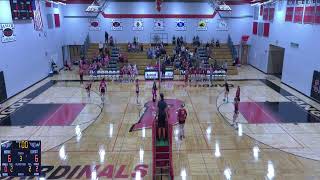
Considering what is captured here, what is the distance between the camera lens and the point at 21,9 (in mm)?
22594

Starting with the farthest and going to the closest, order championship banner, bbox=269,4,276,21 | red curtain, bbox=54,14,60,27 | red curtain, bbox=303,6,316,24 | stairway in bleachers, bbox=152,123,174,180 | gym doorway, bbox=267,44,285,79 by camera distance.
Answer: red curtain, bbox=54,14,60,27
gym doorway, bbox=267,44,285,79
championship banner, bbox=269,4,276,21
red curtain, bbox=303,6,316,24
stairway in bleachers, bbox=152,123,174,180

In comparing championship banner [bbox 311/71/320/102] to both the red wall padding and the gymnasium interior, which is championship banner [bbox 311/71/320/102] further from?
the red wall padding

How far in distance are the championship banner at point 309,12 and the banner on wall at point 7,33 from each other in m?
21.4

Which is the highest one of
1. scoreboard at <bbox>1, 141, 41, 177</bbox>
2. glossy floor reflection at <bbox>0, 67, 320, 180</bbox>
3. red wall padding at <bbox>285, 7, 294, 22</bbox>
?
red wall padding at <bbox>285, 7, 294, 22</bbox>

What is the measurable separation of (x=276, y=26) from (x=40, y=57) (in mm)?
21846

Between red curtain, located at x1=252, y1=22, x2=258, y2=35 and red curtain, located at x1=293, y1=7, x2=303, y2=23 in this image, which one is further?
red curtain, located at x1=252, y1=22, x2=258, y2=35

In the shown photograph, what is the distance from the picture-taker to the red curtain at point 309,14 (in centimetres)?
2031

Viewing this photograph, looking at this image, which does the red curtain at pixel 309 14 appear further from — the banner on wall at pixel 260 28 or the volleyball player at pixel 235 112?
the volleyball player at pixel 235 112

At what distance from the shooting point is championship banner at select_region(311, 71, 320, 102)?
19.7 metres

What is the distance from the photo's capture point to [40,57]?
1050 inches

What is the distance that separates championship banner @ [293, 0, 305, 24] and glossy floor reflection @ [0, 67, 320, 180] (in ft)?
30.8

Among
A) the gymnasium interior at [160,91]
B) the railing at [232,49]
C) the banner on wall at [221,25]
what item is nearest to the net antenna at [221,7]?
the gymnasium interior at [160,91]

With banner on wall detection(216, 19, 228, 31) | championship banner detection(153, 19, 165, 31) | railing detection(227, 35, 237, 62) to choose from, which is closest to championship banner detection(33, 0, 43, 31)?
championship banner detection(153, 19, 165, 31)

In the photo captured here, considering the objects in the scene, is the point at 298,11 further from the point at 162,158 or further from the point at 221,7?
the point at 162,158
